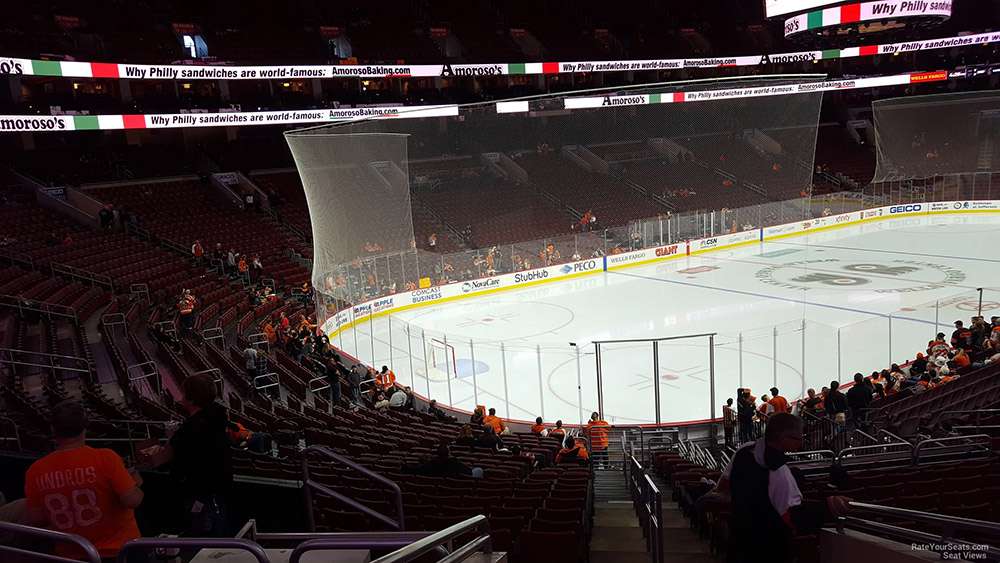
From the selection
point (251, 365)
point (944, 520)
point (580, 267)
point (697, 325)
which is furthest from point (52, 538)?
point (580, 267)

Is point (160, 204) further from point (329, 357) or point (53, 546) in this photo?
point (53, 546)

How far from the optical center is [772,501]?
3.09 m

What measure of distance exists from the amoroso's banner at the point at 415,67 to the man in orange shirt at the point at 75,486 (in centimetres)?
2155

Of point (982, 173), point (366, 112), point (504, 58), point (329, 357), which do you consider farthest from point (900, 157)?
point (329, 357)

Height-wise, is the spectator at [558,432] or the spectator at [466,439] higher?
the spectator at [466,439]

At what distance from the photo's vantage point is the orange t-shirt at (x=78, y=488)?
280 cm

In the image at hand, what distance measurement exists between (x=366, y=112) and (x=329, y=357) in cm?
2176

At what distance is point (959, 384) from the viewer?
1076 centimetres

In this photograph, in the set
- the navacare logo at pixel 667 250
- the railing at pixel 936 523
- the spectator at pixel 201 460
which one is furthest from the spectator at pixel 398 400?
the navacare logo at pixel 667 250

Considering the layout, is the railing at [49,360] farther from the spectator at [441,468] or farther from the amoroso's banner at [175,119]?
the amoroso's banner at [175,119]

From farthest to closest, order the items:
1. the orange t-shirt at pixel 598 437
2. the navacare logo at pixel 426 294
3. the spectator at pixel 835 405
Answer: the navacare logo at pixel 426 294 < the orange t-shirt at pixel 598 437 < the spectator at pixel 835 405

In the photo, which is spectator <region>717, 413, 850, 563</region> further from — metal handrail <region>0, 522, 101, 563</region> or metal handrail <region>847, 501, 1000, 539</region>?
metal handrail <region>0, 522, 101, 563</region>

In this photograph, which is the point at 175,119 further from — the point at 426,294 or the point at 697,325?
the point at 697,325

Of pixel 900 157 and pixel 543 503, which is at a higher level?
pixel 900 157
